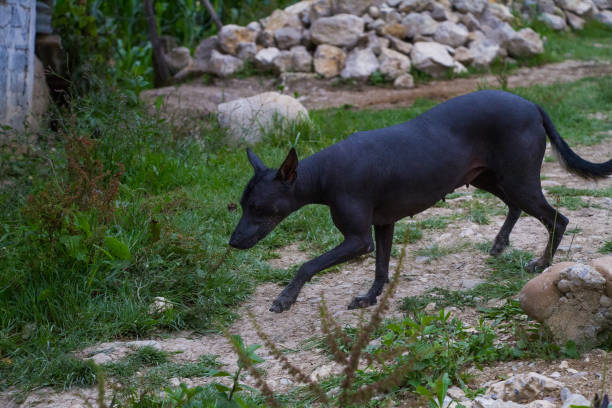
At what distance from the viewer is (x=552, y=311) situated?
291 centimetres

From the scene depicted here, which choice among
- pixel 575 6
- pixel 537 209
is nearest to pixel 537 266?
pixel 537 209

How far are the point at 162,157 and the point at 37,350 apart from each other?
10.0 feet

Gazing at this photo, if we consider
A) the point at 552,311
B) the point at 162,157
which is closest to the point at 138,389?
the point at 552,311

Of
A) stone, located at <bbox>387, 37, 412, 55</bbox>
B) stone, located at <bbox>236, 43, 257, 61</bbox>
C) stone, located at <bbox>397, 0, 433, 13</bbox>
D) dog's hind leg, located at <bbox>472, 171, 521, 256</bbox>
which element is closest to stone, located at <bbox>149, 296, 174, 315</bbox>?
dog's hind leg, located at <bbox>472, 171, 521, 256</bbox>

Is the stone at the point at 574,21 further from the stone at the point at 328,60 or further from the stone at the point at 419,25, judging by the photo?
the stone at the point at 328,60

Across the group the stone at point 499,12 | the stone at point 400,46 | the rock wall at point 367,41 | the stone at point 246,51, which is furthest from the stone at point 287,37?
the stone at point 499,12

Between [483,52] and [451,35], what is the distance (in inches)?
26.0

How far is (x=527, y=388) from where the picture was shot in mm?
2576

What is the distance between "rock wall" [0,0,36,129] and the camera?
6789 millimetres

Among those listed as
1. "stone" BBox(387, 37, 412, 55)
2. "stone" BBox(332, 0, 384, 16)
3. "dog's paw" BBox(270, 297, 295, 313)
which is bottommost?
"dog's paw" BBox(270, 297, 295, 313)

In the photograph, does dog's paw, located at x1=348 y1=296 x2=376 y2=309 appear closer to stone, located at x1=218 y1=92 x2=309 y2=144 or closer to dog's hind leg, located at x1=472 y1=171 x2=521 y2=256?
dog's hind leg, located at x1=472 y1=171 x2=521 y2=256

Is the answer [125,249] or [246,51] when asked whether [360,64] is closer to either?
[246,51]

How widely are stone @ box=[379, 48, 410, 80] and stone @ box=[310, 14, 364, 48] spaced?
61 centimetres

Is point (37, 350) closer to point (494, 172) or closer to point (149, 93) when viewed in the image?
point (494, 172)
